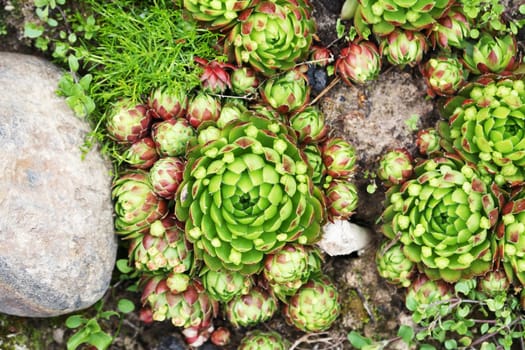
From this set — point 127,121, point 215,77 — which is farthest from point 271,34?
point 127,121

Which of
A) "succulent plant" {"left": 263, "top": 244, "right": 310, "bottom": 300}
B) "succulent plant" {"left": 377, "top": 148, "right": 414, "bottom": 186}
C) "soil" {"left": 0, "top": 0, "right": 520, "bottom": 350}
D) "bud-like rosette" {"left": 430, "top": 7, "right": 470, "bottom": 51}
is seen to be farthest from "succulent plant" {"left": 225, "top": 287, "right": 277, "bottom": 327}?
"bud-like rosette" {"left": 430, "top": 7, "right": 470, "bottom": 51}

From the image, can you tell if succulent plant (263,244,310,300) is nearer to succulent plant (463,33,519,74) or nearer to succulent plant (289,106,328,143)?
succulent plant (289,106,328,143)

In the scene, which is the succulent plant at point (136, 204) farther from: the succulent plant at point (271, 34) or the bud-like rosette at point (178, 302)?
the succulent plant at point (271, 34)

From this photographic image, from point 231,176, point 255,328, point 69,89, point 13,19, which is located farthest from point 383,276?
point 13,19

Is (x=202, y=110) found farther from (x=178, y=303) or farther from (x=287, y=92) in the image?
(x=178, y=303)

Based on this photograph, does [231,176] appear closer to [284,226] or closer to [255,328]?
[284,226]

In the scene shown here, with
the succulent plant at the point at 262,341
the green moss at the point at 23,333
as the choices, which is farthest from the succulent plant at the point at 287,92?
the green moss at the point at 23,333
